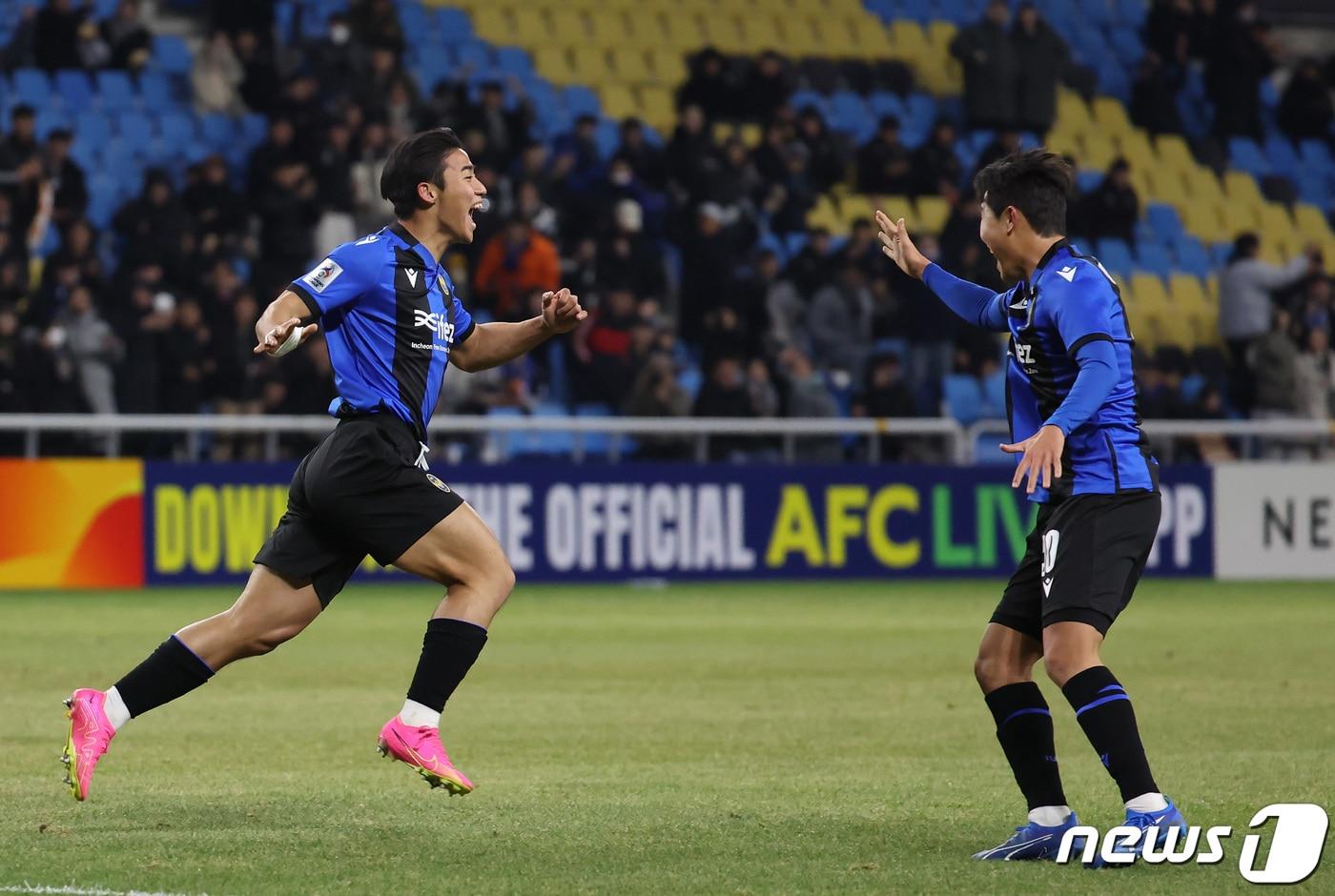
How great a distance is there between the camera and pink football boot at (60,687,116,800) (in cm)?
668

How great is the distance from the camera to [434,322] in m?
7.06

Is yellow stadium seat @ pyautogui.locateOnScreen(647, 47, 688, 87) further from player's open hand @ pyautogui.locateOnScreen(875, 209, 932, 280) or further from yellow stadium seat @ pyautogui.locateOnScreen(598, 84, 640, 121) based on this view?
player's open hand @ pyautogui.locateOnScreen(875, 209, 932, 280)

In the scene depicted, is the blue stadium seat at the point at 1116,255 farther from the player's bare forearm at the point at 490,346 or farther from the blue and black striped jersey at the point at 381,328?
the blue and black striped jersey at the point at 381,328

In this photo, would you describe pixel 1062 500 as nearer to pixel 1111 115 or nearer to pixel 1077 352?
pixel 1077 352

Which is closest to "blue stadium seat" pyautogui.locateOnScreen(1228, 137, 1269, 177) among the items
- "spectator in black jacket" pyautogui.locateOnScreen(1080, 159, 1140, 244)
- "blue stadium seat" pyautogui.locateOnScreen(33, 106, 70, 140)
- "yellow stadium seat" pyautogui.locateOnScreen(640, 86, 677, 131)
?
"spectator in black jacket" pyautogui.locateOnScreen(1080, 159, 1140, 244)

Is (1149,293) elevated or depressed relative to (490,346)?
elevated

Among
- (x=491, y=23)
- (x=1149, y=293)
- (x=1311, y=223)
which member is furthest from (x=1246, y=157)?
(x=491, y=23)

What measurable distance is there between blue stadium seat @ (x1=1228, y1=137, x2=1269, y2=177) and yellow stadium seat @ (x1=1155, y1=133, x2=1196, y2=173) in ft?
1.90

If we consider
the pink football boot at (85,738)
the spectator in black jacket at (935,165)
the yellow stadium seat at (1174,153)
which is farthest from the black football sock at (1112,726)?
the yellow stadium seat at (1174,153)

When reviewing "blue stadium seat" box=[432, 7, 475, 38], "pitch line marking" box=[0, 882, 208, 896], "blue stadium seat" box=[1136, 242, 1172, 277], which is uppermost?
"blue stadium seat" box=[432, 7, 475, 38]

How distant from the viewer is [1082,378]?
6.02 meters

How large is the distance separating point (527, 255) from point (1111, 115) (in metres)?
11.1

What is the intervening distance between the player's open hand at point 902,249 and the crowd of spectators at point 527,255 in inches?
465

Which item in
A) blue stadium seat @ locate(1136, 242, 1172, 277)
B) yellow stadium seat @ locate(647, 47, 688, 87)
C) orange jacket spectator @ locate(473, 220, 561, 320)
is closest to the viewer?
orange jacket spectator @ locate(473, 220, 561, 320)
